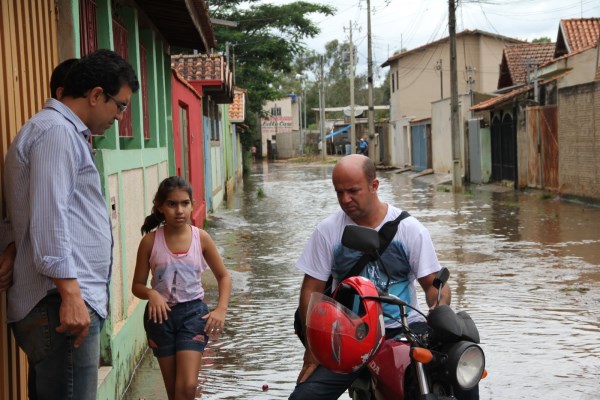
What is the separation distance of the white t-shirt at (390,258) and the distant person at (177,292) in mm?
1066

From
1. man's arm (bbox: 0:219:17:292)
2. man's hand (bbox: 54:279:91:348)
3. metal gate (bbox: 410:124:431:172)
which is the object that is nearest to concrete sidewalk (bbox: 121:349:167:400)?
man's arm (bbox: 0:219:17:292)

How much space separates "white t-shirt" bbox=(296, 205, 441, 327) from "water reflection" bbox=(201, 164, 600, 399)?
245 cm

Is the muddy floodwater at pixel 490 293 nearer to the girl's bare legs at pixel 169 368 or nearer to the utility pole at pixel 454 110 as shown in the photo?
the girl's bare legs at pixel 169 368

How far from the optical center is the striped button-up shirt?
3371mm

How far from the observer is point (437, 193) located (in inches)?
1120

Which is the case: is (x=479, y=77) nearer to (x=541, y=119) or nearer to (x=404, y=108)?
(x=404, y=108)

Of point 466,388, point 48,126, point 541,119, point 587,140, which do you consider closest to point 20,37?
point 48,126

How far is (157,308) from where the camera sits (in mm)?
5121

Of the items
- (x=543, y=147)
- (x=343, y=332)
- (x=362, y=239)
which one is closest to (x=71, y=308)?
(x=343, y=332)

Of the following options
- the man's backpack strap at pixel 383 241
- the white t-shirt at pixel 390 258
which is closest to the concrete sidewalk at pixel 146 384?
the white t-shirt at pixel 390 258

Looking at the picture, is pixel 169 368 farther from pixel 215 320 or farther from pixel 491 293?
pixel 491 293

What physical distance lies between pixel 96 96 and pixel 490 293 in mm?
7513

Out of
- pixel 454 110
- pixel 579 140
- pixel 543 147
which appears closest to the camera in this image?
pixel 579 140

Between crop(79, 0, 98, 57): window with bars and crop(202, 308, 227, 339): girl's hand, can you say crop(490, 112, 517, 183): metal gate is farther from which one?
crop(202, 308, 227, 339): girl's hand
